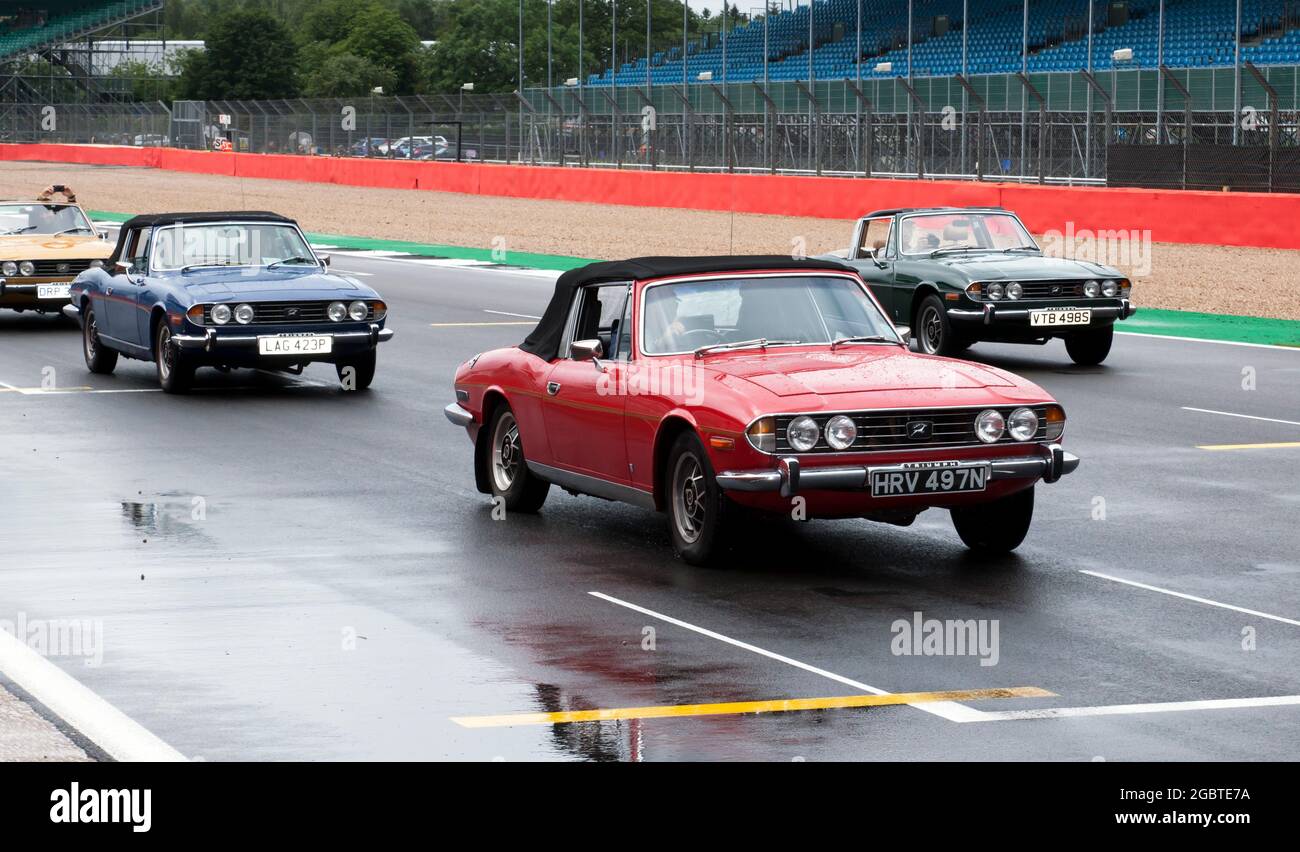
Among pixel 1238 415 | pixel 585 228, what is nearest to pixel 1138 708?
pixel 1238 415

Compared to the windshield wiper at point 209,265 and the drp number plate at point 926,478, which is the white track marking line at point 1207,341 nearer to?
the windshield wiper at point 209,265

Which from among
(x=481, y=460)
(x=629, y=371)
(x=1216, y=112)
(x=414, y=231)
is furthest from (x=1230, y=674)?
(x=414, y=231)

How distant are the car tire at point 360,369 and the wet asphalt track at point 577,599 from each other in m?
1.87

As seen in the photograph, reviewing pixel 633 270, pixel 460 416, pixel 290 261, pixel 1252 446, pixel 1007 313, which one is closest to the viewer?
pixel 633 270

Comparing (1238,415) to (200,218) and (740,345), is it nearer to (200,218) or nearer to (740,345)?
(740,345)

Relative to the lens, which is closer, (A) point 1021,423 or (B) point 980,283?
(A) point 1021,423

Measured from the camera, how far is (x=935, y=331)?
60.7 ft

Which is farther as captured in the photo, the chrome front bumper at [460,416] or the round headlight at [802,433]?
the chrome front bumper at [460,416]

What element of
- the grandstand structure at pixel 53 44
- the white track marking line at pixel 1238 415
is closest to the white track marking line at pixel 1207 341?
the white track marking line at pixel 1238 415

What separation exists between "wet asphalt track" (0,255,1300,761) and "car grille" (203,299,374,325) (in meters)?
1.57

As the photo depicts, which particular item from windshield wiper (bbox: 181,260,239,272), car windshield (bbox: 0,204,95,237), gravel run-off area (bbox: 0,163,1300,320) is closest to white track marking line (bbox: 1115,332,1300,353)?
gravel run-off area (bbox: 0,163,1300,320)

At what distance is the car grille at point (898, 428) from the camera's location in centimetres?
891

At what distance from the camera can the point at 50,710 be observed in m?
6.77

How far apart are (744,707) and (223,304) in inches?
387
